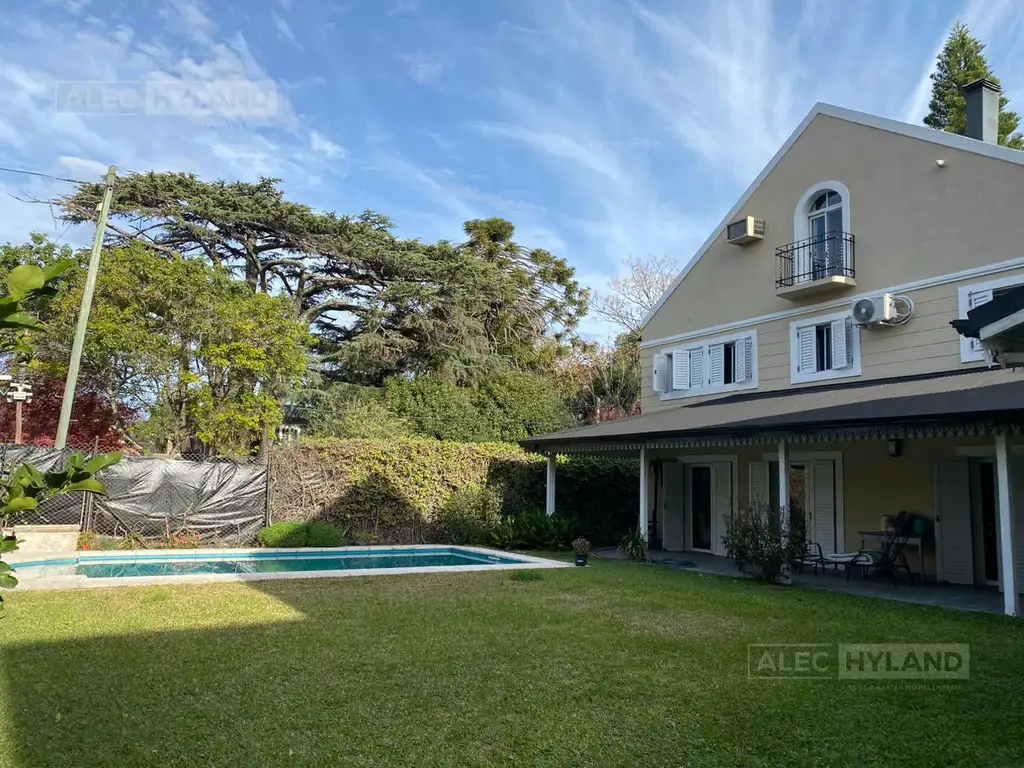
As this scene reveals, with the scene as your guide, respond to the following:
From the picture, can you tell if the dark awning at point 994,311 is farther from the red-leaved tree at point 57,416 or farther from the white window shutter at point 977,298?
the red-leaved tree at point 57,416

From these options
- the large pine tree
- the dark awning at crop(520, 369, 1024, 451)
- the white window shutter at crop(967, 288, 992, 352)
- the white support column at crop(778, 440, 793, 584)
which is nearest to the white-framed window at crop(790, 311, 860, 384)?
the dark awning at crop(520, 369, 1024, 451)

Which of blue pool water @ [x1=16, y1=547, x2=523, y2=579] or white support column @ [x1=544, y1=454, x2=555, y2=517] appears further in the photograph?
white support column @ [x1=544, y1=454, x2=555, y2=517]

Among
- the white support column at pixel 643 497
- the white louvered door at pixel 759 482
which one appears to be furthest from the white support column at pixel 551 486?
the white louvered door at pixel 759 482

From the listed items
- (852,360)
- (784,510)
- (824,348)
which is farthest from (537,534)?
(852,360)

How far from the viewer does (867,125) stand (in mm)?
14344

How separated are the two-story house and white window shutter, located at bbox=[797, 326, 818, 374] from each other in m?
0.03

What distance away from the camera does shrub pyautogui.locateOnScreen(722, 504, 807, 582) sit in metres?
11.6

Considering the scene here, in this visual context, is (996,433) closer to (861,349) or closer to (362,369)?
(861,349)

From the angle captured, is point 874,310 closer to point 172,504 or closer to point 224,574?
point 224,574

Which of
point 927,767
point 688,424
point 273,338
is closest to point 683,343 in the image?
point 688,424

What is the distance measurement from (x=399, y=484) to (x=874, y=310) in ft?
36.1

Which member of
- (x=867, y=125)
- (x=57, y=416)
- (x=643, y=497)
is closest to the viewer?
(x=867, y=125)

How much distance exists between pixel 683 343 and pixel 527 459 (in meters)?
5.03

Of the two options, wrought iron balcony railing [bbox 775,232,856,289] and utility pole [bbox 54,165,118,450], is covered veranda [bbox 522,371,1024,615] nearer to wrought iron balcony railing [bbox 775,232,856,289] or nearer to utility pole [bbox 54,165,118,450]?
wrought iron balcony railing [bbox 775,232,856,289]
